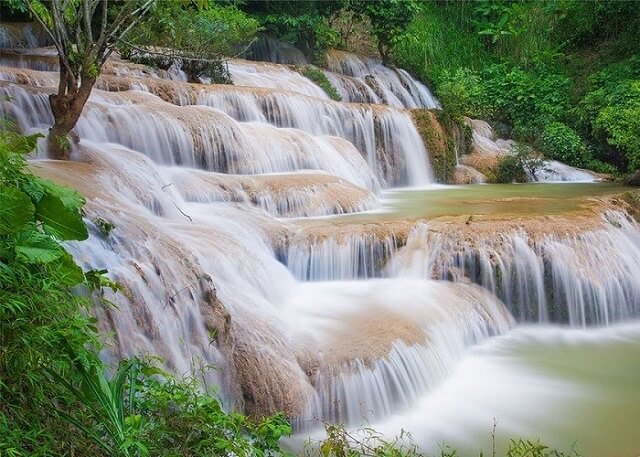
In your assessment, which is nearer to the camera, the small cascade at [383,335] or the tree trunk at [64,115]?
the small cascade at [383,335]

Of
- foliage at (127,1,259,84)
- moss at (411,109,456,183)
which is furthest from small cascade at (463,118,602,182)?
foliage at (127,1,259,84)

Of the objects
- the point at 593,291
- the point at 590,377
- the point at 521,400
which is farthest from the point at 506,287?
the point at 521,400

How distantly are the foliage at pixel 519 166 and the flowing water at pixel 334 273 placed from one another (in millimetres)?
1954

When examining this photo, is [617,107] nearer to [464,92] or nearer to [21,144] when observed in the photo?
[464,92]

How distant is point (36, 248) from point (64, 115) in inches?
176

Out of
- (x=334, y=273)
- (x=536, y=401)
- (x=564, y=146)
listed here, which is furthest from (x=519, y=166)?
(x=536, y=401)

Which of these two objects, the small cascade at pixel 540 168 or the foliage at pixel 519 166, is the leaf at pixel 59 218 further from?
the small cascade at pixel 540 168

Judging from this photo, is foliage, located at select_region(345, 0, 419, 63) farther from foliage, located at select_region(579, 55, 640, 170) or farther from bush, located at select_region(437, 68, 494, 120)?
foliage, located at select_region(579, 55, 640, 170)

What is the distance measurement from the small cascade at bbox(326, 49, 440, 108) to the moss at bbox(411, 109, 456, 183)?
2787 mm

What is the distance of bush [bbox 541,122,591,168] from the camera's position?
14703mm

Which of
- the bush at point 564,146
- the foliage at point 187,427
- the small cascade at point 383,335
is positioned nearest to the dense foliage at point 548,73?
the bush at point 564,146

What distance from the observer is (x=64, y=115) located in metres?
6.24

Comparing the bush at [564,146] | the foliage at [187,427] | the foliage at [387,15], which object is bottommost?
the foliage at [187,427]

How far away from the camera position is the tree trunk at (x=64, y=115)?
20.1 ft
